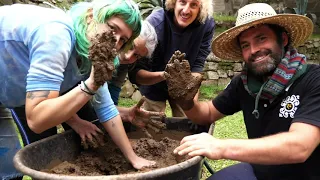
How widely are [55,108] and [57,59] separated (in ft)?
0.61

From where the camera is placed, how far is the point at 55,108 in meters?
1.36

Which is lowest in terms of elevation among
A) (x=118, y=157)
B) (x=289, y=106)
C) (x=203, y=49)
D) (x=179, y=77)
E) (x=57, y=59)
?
(x=118, y=157)

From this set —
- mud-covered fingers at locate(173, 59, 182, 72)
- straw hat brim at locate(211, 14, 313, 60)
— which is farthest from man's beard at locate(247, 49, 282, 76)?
mud-covered fingers at locate(173, 59, 182, 72)

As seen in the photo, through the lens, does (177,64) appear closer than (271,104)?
Yes

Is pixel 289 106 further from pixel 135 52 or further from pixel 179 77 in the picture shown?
pixel 135 52

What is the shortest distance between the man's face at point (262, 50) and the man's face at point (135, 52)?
61 centimetres

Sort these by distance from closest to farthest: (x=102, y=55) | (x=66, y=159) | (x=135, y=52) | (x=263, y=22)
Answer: (x=102, y=55), (x=263, y=22), (x=66, y=159), (x=135, y=52)

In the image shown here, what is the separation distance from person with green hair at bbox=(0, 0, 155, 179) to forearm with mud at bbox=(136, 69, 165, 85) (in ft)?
2.29

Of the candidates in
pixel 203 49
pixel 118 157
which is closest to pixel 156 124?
pixel 118 157

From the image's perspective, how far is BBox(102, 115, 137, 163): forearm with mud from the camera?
1862 millimetres

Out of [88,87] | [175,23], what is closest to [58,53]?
[88,87]

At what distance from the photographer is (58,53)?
1405 millimetres

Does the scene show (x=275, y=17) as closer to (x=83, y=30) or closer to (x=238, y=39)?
(x=238, y=39)

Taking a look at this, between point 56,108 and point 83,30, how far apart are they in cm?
38
